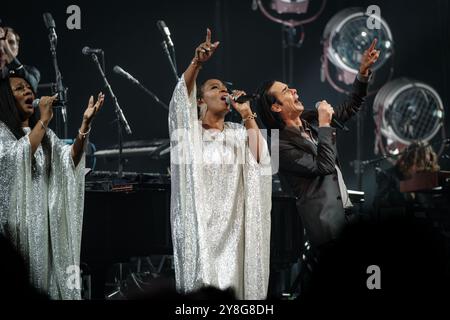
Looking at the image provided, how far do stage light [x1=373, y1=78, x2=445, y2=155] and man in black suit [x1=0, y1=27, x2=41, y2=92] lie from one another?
4.06 meters

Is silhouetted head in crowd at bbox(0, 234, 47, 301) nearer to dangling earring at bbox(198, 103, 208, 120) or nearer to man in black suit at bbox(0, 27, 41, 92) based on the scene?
man in black suit at bbox(0, 27, 41, 92)

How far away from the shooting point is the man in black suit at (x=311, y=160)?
4.74m

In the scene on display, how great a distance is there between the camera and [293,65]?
8.45 metres

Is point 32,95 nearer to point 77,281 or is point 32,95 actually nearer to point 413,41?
point 77,281

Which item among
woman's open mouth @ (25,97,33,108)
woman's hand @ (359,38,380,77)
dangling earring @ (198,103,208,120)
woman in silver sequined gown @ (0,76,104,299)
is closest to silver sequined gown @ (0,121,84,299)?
woman in silver sequined gown @ (0,76,104,299)

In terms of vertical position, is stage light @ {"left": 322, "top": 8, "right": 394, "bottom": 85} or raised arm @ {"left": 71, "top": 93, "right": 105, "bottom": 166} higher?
stage light @ {"left": 322, "top": 8, "right": 394, "bottom": 85}

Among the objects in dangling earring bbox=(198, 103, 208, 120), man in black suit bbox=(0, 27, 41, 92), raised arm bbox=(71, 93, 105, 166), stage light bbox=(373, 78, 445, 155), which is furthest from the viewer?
stage light bbox=(373, 78, 445, 155)

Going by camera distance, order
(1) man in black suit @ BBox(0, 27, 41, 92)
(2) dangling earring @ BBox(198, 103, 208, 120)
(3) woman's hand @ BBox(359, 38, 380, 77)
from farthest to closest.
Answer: (3) woman's hand @ BBox(359, 38, 380, 77)
(2) dangling earring @ BBox(198, 103, 208, 120)
(1) man in black suit @ BBox(0, 27, 41, 92)

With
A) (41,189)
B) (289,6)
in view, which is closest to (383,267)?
(41,189)

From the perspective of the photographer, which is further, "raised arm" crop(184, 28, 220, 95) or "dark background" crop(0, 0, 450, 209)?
"dark background" crop(0, 0, 450, 209)

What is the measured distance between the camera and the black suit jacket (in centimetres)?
473

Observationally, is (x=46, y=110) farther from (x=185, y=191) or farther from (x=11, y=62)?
(x=185, y=191)
